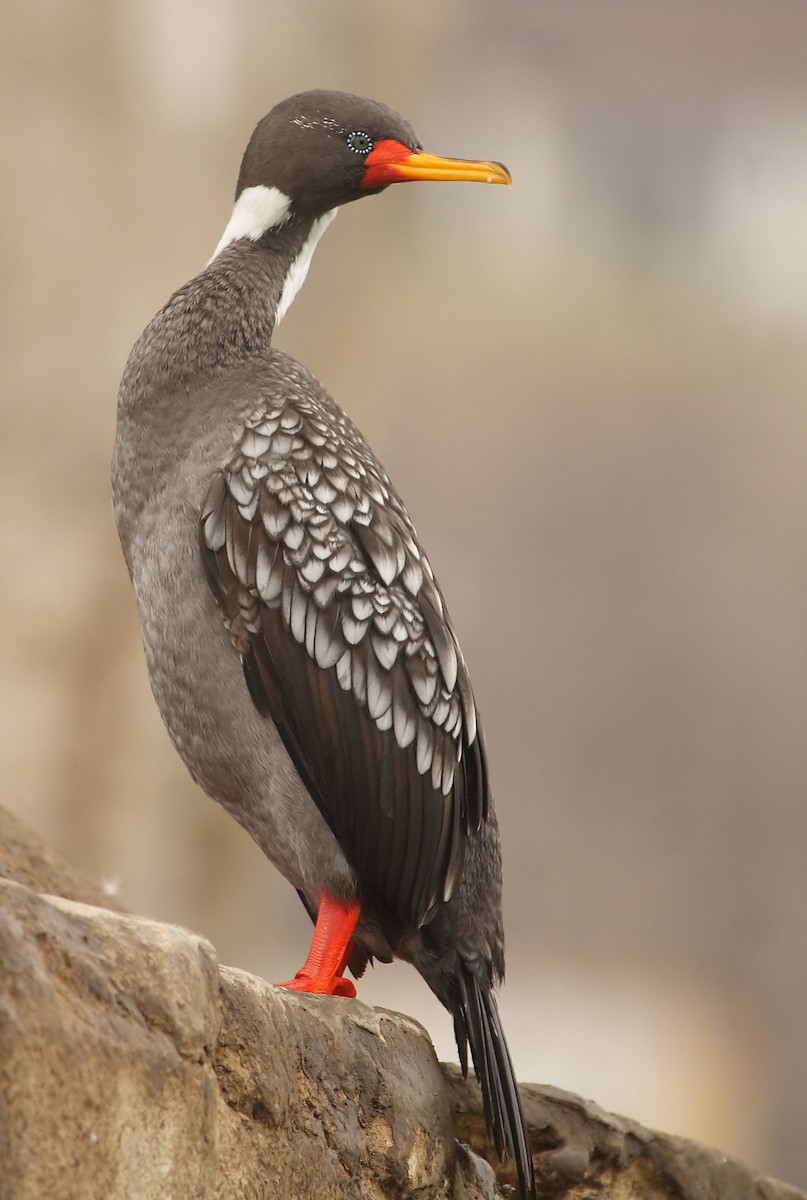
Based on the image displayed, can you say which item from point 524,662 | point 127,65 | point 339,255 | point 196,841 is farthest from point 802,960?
point 127,65

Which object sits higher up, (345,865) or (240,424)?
(240,424)

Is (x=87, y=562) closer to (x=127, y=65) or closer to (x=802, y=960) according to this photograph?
(x=127, y=65)

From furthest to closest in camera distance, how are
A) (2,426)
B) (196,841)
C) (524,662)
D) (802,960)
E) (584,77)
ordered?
1. (584,77)
2. (524,662)
3. (802,960)
4. (196,841)
5. (2,426)

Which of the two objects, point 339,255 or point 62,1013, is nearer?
point 62,1013

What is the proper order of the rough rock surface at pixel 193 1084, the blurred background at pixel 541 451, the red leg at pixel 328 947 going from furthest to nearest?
1. the blurred background at pixel 541 451
2. the red leg at pixel 328 947
3. the rough rock surface at pixel 193 1084

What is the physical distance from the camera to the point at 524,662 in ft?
29.5

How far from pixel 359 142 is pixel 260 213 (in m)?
0.25

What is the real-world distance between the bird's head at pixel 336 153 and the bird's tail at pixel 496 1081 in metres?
1.61

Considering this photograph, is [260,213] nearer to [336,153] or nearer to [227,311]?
[336,153]

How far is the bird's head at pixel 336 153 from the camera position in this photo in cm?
293

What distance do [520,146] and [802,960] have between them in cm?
572

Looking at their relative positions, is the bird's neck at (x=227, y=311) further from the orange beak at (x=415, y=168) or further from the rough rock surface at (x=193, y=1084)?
the rough rock surface at (x=193, y=1084)

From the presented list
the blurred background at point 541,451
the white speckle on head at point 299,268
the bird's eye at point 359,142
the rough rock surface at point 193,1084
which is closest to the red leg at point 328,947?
the rough rock surface at point 193,1084

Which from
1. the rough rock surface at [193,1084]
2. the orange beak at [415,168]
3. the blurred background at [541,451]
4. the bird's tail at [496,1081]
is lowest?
the rough rock surface at [193,1084]
